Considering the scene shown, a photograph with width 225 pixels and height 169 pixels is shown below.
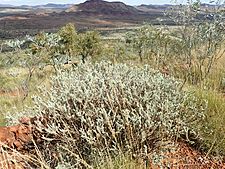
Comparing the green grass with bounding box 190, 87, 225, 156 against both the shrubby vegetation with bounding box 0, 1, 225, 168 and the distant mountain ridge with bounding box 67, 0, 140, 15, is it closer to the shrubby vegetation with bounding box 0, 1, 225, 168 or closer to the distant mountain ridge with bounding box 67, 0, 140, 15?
the shrubby vegetation with bounding box 0, 1, 225, 168

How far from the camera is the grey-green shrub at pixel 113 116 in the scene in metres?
3.03

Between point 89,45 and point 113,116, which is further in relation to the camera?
point 89,45

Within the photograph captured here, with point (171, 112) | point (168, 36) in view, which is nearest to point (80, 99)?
point (171, 112)

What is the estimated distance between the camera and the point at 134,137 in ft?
10.4

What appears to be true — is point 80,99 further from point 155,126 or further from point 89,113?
point 155,126

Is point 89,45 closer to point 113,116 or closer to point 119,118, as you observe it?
point 113,116

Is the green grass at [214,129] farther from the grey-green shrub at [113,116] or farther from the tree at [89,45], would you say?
the tree at [89,45]

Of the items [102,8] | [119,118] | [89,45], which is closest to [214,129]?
[119,118]

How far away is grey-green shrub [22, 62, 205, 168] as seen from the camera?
3031mm

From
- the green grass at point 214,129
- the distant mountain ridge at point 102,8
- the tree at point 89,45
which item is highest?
the green grass at point 214,129

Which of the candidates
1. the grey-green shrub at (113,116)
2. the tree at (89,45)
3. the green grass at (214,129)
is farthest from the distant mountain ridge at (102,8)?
the grey-green shrub at (113,116)

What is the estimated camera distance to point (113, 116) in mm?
3205

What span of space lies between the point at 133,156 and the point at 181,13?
423cm

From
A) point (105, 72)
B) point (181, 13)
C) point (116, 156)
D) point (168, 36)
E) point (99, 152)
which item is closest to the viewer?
point (99, 152)
